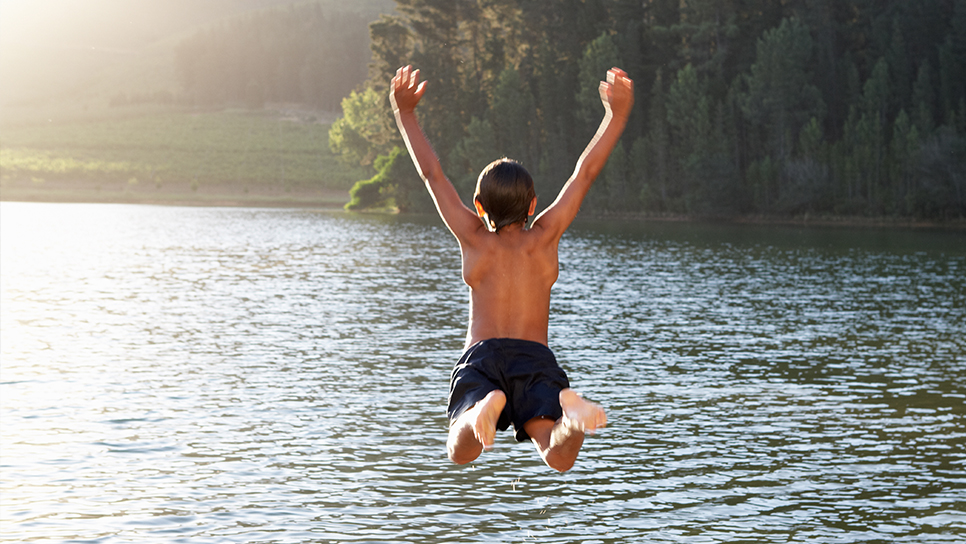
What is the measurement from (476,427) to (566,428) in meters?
0.62

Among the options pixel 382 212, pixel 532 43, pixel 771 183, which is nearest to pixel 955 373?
pixel 771 183

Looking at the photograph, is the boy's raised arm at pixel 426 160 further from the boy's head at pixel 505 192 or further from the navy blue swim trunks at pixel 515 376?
the navy blue swim trunks at pixel 515 376

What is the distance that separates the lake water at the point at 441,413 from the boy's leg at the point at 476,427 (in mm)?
8699

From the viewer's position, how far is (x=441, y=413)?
Result: 23.8 meters

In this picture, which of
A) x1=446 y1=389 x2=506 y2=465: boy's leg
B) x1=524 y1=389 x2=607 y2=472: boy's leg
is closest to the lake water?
x1=524 y1=389 x2=607 y2=472: boy's leg

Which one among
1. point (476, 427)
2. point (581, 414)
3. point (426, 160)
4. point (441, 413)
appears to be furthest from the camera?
point (441, 413)

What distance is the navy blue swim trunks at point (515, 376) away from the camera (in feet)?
24.4

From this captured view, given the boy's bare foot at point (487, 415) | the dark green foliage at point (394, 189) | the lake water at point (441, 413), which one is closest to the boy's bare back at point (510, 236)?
the boy's bare foot at point (487, 415)

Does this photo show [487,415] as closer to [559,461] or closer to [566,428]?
[566,428]

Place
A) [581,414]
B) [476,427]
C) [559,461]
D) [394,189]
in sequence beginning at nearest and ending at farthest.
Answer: [581,414]
[476,427]
[559,461]
[394,189]

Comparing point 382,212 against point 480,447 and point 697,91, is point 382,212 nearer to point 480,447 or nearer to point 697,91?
point 697,91

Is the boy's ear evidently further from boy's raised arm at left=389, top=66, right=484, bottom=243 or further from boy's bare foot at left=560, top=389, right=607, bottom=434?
boy's bare foot at left=560, top=389, right=607, bottom=434

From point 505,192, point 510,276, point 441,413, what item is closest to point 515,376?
point 510,276

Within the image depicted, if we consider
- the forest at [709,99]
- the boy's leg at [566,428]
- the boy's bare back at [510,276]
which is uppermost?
the forest at [709,99]
